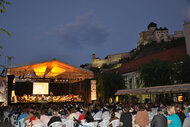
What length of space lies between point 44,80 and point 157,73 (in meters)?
16.1

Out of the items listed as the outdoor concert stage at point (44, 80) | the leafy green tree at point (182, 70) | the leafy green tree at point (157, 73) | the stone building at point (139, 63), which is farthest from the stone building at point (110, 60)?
the leafy green tree at point (182, 70)

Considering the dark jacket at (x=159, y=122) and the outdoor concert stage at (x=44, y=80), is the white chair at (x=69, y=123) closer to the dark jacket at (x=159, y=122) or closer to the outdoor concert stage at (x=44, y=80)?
the dark jacket at (x=159, y=122)

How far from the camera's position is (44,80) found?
2755 cm

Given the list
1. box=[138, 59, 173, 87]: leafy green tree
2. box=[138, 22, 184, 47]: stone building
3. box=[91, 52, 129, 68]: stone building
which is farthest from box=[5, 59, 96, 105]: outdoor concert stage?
box=[91, 52, 129, 68]: stone building

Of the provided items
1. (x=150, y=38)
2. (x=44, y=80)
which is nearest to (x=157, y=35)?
(x=150, y=38)

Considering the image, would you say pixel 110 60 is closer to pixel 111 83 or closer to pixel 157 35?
pixel 157 35

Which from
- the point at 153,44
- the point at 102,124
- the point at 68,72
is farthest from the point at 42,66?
the point at 153,44

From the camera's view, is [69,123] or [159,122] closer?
[159,122]

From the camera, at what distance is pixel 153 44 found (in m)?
81.6

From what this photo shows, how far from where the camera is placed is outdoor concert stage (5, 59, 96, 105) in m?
23.4

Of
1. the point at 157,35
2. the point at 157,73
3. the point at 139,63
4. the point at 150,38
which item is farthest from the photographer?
the point at 150,38

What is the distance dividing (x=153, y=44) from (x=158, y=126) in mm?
81137

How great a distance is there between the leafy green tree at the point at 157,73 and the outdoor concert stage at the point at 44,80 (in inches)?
290

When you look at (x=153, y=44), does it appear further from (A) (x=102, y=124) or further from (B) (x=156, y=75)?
(A) (x=102, y=124)
